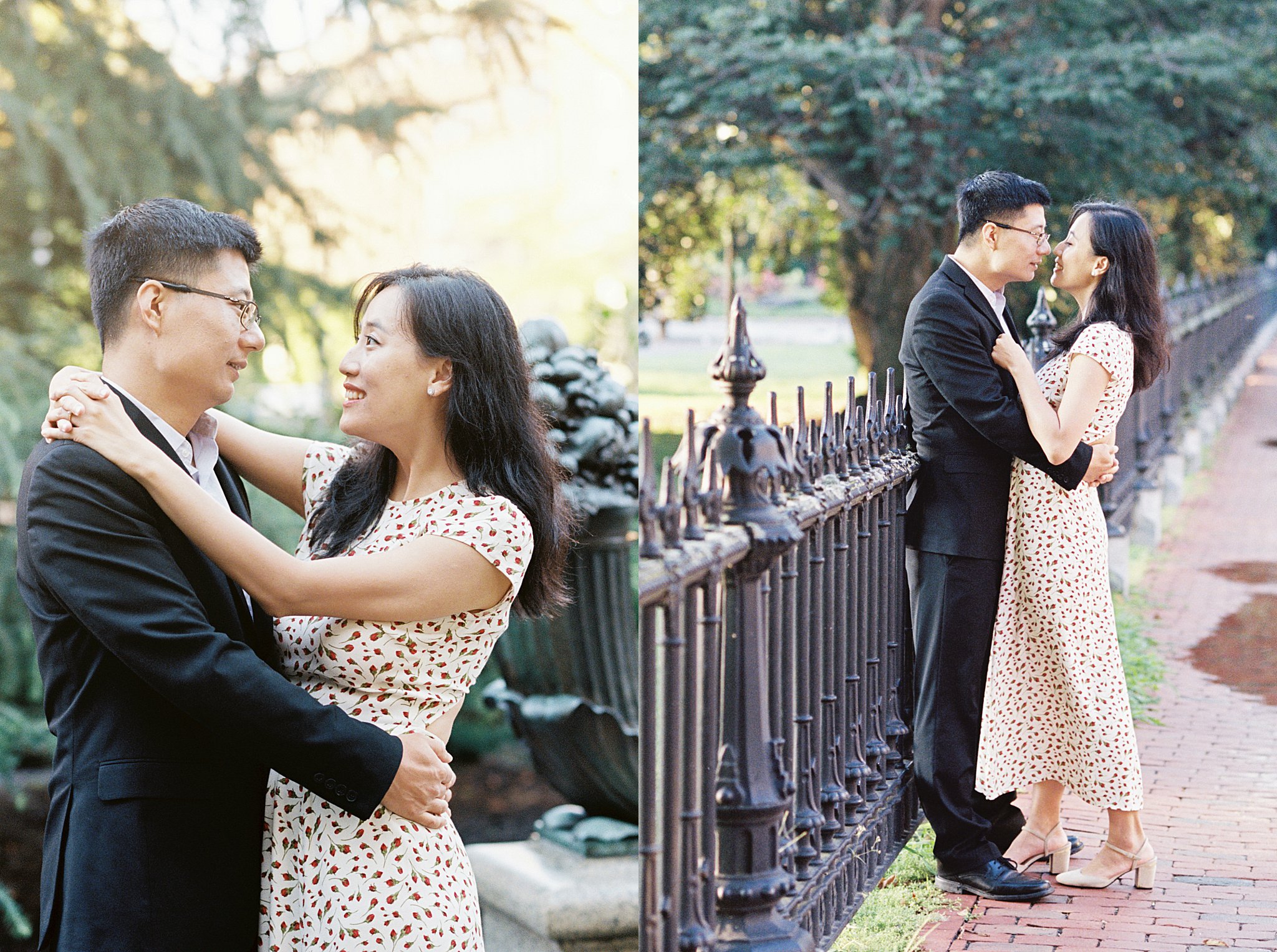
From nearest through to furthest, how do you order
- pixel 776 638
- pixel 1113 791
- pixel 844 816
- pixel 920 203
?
1. pixel 776 638
2. pixel 844 816
3. pixel 1113 791
4. pixel 920 203

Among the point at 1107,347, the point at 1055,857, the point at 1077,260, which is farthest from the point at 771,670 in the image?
the point at 1077,260

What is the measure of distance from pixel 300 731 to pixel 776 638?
1.31 meters

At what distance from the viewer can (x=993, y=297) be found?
3.86 m

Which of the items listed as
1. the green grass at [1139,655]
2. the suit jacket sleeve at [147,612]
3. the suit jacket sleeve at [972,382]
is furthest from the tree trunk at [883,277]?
the suit jacket sleeve at [147,612]

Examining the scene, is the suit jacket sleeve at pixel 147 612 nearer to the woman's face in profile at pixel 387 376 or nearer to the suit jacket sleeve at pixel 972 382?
the woman's face in profile at pixel 387 376

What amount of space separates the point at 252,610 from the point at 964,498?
2262 mm

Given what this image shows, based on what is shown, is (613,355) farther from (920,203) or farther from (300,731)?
(300,731)

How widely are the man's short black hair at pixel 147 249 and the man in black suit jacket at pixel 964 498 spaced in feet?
7.23

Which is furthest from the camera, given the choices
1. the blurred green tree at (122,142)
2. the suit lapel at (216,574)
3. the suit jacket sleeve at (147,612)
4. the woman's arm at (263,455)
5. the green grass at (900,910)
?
the blurred green tree at (122,142)

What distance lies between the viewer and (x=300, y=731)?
6.56ft

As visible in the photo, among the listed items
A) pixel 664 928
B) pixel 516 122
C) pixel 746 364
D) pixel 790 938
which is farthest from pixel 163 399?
pixel 516 122

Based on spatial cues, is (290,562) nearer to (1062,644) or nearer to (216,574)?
(216,574)

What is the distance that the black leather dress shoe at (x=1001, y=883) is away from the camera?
3.88 m

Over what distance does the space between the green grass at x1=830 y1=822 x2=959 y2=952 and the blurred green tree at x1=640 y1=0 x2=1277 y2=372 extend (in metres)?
8.77
